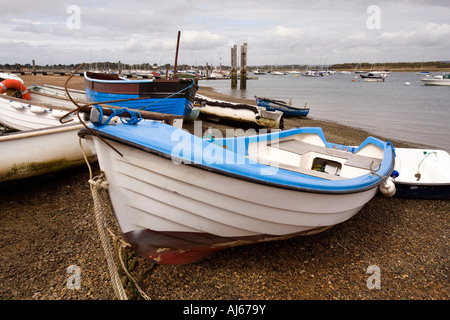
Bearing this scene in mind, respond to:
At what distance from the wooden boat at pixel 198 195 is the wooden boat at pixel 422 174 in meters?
2.54

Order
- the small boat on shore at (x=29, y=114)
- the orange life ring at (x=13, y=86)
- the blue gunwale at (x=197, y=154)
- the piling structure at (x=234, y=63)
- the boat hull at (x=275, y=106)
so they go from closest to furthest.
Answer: the blue gunwale at (x=197, y=154) < the small boat on shore at (x=29, y=114) < the orange life ring at (x=13, y=86) < the boat hull at (x=275, y=106) < the piling structure at (x=234, y=63)

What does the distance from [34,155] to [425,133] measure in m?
17.5

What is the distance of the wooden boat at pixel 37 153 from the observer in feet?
16.6

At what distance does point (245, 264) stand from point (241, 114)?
9.21m

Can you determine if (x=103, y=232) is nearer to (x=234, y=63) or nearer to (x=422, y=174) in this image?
(x=422, y=174)

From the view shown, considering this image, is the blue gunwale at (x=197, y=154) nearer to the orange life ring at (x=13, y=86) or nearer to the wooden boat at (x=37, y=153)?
the wooden boat at (x=37, y=153)

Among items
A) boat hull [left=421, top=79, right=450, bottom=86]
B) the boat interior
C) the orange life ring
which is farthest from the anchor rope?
boat hull [left=421, top=79, right=450, bottom=86]

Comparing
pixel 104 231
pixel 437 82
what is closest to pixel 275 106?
pixel 104 231

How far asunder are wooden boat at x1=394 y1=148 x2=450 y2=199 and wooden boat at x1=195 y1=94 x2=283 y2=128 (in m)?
5.24

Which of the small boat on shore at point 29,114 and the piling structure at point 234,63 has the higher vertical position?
the piling structure at point 234,63

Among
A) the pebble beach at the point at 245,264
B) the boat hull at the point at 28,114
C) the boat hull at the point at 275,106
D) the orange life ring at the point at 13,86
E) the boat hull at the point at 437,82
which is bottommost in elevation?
A: the pebble beach at the point at 245,264

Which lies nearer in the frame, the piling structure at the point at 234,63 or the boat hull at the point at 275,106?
the boat hull at the point at 275,106

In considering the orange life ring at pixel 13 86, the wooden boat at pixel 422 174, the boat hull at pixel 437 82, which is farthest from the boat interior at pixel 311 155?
the boat hull at pixel 437 82

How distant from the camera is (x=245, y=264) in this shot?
12.3 ft
